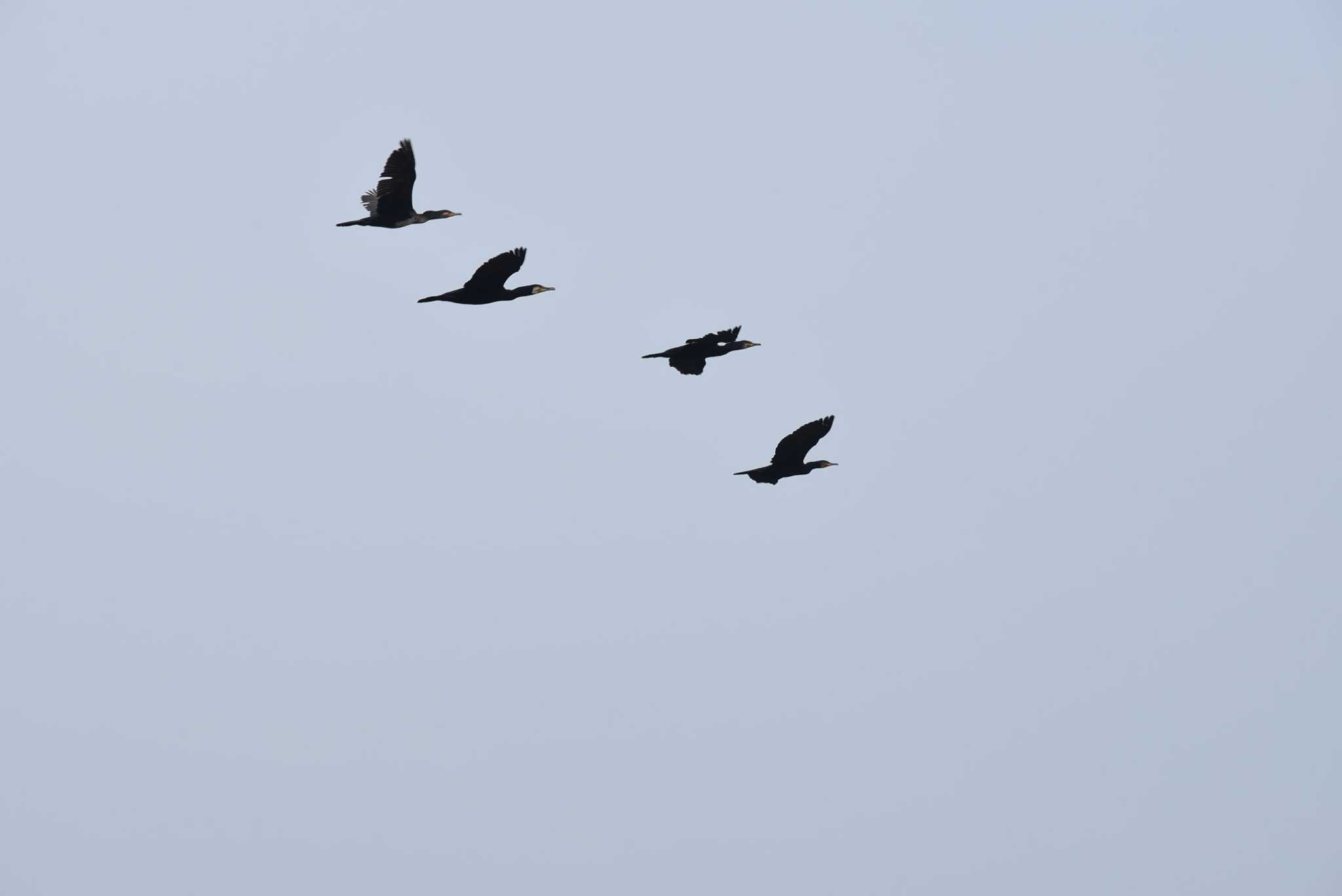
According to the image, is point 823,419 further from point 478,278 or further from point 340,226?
point 340,226

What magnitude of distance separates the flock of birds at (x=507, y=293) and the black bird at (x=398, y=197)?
15mm

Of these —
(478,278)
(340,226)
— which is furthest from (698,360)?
(340,226)

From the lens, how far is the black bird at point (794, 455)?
4566 centimetres

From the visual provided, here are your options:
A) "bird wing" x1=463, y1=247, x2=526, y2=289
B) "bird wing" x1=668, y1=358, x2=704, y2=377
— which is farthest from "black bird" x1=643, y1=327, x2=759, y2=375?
"bird wing" x1=463, y1=247, x2=526, y2=289

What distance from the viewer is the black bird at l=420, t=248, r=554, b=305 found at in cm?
4281

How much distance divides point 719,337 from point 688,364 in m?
1.03

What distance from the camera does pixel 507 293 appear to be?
44.8m

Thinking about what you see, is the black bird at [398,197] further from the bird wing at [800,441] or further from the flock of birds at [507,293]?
the bird wing at [800,441]

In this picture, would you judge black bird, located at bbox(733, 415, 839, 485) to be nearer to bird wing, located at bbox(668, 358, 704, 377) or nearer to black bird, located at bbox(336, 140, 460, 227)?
bird wing, located at bbox(668, 358, 704, 377)

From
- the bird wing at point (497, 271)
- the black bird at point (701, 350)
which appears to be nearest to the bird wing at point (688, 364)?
the black bird at point (701, 350)

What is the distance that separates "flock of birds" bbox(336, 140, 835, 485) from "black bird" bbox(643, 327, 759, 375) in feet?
0.05

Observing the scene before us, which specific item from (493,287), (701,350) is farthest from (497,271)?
(701,350)

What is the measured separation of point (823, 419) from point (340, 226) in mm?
12404

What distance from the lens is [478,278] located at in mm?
43750
